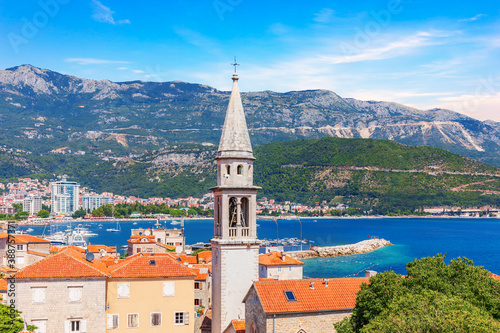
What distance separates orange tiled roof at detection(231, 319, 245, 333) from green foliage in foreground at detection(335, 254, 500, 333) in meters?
3.66

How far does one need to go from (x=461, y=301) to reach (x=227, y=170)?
9.53m

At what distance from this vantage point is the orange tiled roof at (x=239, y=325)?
61.8ft

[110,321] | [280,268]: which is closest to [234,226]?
[110,321]

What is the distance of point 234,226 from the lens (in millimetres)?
20453

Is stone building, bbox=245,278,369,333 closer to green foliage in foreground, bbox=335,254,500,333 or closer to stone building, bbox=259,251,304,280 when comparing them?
green foliage in foreground, bbox=335,254,500,333

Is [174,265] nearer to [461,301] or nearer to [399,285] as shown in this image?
[399,285]

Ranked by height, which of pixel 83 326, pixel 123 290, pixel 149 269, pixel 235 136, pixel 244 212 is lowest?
pixel 83 326

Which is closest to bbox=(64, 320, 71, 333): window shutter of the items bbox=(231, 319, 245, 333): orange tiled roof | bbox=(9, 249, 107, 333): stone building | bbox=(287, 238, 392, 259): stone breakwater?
bbox=(9, 249, 107, 333): stone building

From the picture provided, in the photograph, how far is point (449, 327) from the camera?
13023 millimetres

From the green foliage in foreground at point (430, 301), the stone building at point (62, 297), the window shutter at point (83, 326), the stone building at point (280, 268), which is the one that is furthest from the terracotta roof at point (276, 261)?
the green foliage in foreground at point (430, 301)

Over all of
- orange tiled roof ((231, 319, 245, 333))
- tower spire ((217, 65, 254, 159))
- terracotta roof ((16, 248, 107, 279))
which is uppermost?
tower spire ((217, 65, 254, 159))

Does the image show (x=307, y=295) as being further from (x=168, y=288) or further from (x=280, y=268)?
(x=280, y=268)

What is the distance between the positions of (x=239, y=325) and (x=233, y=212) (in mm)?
4308

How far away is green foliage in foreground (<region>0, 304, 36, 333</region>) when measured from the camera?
59.5 feet
